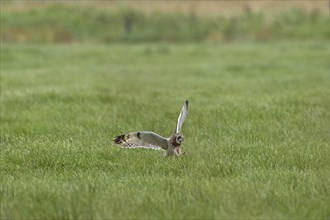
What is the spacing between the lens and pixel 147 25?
Answer: 141ft

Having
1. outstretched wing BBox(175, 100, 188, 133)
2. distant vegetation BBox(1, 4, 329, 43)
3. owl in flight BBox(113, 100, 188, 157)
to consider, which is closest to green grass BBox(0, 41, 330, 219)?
owl in flight BBox(113, 100, 188, 157)

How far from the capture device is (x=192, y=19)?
44.4 m

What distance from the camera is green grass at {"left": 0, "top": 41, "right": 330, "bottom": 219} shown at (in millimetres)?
5035

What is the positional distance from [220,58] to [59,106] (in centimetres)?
1669

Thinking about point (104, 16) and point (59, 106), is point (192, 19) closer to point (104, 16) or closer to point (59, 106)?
point (104, 16)

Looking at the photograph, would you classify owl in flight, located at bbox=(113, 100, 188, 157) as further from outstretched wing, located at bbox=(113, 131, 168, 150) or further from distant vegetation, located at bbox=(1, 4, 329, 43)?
distant vegetation, located at bbox=(1, 4, 329, 43)

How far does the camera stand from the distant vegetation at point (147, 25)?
132ft

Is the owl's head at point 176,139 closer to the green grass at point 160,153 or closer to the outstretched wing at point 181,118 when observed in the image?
the outstretched wing at point 181,118

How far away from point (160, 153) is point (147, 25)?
36317mm

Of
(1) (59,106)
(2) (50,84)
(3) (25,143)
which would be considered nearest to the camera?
(3) (25,143)

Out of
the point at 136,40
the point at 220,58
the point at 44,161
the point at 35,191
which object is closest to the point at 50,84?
the point at 44,161

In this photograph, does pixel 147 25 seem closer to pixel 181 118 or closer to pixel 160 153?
pixel 160 153

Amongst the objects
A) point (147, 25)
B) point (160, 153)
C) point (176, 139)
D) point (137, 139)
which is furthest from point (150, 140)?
point (147, 25)

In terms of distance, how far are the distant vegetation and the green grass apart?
2293 centimetres
